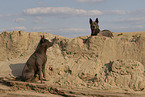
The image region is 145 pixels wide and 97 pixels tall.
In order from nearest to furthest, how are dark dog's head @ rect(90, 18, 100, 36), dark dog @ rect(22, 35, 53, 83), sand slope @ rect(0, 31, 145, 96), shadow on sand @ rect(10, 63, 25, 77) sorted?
sand slope @ rect(0, 31, 145, 96), dark dog @ rect(22, 35, 53, 83), shadow on sand @ rect(10, 63, 25, 77), dark dog's head @ rect(90, 18, 100, 36)

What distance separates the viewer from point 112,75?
788 centimetres

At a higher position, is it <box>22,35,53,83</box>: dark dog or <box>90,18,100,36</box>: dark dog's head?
<box>90,18,100,36</box>: dark dog's head

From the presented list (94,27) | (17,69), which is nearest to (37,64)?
(17,69)

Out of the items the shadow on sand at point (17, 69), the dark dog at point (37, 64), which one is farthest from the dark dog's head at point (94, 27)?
the shadow on sand at point (17, 69)

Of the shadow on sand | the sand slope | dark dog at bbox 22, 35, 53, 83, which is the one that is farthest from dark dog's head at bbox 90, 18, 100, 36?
the shadow on sand

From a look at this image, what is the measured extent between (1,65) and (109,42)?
6268mm

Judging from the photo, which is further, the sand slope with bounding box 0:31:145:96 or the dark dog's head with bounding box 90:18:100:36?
the dark dog's head with bounding box 90:18:100:36

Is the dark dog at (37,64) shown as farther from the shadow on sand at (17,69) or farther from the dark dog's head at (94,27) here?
the dark dog's head at (94,27)

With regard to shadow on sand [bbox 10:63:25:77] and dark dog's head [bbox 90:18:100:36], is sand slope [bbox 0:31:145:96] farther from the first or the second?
dark dog's head [bbox 90:18:100:36]

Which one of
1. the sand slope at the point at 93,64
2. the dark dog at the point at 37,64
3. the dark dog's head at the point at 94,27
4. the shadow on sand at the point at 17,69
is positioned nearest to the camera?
the sand slope at the point at 93,64

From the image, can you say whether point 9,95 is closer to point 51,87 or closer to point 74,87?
point 51,87

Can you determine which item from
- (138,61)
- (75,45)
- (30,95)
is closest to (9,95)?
(30,95)

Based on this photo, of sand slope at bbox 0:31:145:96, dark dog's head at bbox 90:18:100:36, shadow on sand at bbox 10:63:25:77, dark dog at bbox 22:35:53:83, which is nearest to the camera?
sand slope at bbox 0:31:145:96

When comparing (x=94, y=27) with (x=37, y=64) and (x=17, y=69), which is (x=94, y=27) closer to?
(x=37, y=64)
